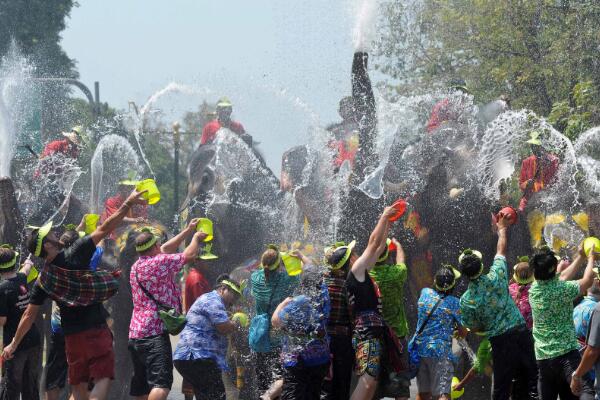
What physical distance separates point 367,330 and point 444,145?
3.53m

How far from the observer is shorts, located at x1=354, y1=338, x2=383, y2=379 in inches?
347

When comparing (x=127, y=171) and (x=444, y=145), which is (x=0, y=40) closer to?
(x=127, y=171)

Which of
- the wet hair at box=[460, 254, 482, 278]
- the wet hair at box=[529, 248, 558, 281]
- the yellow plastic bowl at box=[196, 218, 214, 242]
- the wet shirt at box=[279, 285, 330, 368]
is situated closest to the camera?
the wet shirt at box=[279, 285, 330, 368]

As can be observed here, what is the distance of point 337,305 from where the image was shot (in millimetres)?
8688

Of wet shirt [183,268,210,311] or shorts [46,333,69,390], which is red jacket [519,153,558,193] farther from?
shorts [46,333,69,390]

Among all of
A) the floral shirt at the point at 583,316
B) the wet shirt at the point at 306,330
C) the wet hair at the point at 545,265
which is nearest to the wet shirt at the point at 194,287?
the wet shirt at the point at 306,330

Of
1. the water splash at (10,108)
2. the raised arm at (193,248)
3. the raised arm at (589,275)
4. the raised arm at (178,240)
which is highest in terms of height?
the water splash at (10,108)

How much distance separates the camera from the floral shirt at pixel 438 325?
974 cm

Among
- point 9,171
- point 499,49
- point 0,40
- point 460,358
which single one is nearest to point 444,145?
point 460,358

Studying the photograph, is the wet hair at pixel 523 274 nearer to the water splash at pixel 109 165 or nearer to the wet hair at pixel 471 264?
the wet hair at pixel 471 264

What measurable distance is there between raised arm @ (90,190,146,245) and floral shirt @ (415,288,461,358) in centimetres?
258

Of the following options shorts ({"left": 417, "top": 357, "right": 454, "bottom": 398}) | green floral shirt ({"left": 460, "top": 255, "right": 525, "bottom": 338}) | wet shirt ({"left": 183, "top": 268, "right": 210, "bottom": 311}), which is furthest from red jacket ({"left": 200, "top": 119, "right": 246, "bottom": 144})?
green floral shirt ({"left": 460, "top": 255, "right": 525, "bottom": 338})

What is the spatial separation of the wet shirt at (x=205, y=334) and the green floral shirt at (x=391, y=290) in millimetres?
1373

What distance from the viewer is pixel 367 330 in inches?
346
